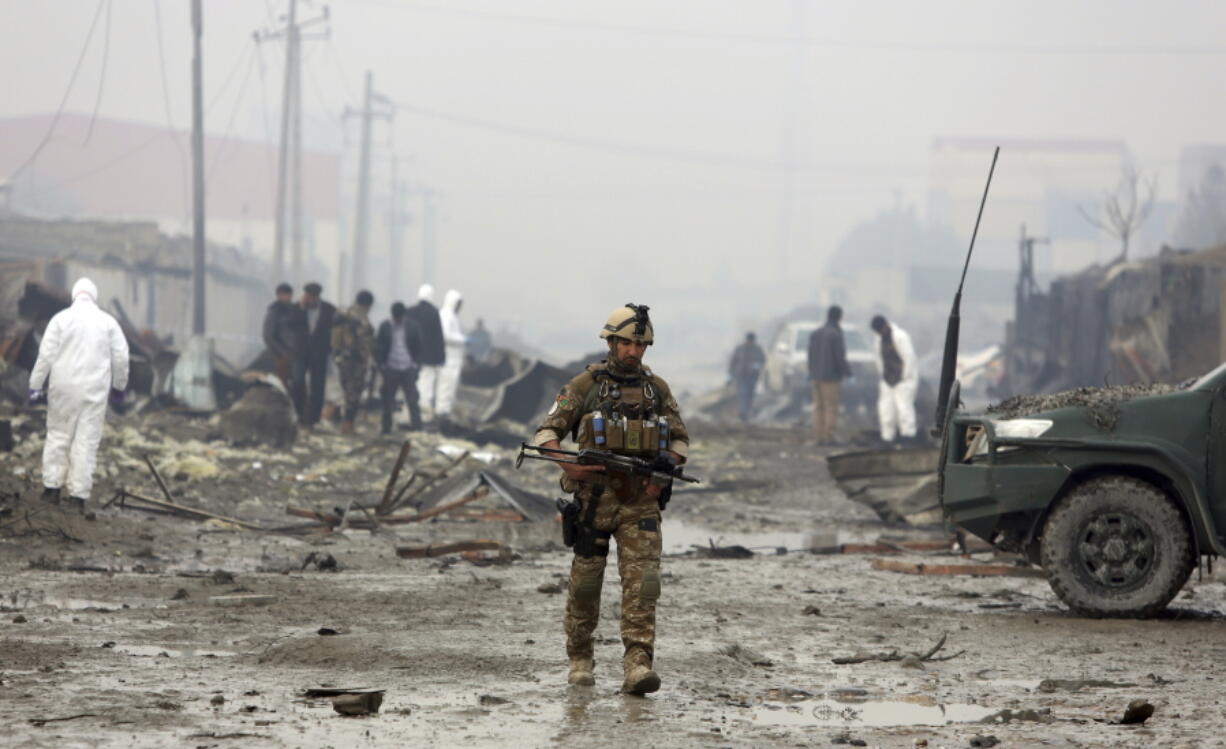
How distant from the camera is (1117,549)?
895 centimetres

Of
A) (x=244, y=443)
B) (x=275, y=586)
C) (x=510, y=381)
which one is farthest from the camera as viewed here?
(x=510, y=381)

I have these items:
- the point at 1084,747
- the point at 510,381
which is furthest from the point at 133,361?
the point at 1084,747

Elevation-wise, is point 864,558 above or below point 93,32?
below

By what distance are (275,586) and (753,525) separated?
6261mm

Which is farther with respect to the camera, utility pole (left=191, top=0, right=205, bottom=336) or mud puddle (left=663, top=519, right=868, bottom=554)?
utility pole (left=191, top=0, right=205, bottom=336)

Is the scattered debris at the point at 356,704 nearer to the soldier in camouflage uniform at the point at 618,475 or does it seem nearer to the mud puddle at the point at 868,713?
the soldier in camouflage uniform at the point at 618,475

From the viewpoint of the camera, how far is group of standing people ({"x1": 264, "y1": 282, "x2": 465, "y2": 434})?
68.9 feet

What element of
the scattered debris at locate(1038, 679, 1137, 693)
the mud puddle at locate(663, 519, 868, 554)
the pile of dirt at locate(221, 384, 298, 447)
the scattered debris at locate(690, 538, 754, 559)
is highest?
the pile of dirt at locate(221, 384, 298, 447)

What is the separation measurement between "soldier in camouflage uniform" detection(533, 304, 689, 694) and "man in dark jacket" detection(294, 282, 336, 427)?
14.3 metres

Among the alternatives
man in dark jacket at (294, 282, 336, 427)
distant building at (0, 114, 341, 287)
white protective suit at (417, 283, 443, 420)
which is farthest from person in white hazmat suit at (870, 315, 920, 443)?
distant building at (0, 114, 341, 287)

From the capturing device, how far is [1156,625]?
8.79 m

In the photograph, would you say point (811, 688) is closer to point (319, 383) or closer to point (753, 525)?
point (753, 525)

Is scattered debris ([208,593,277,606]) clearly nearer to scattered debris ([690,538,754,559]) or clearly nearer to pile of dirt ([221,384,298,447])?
scattered debris ([690,538,754,559])

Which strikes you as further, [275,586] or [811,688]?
[275,586]
